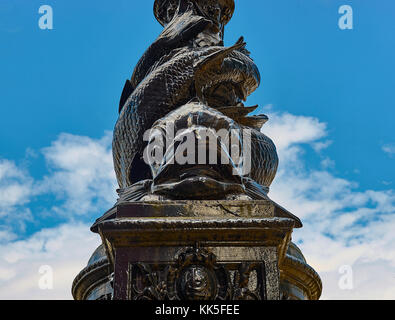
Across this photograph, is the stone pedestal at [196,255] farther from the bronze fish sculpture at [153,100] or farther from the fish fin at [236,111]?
the fish fin at [236,111]

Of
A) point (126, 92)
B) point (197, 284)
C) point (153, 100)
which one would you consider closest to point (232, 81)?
point (153, 100)

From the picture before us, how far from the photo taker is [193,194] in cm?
479

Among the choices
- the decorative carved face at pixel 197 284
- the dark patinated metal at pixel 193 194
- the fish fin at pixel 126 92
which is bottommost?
the decorative carved face at pixel 197 284

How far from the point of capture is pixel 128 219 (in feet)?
14.3

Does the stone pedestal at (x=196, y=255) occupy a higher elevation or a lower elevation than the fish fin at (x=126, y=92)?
lower

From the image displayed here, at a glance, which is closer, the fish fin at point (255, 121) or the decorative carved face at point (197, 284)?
→ the decorative carved face at point (197, 284)

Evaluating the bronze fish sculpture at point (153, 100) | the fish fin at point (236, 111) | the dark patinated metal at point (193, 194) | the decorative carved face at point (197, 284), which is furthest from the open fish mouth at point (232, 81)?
the decorative carved face at point (197, 284)

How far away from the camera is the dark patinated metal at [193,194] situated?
4219mm

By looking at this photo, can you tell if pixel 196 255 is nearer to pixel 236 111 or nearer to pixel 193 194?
pixel 193 194

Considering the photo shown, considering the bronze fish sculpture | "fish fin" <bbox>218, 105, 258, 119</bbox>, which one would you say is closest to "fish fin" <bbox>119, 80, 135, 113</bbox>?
the bronze fish sculpture

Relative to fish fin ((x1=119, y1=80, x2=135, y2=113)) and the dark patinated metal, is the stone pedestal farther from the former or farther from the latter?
fish fin ((x1=119, y1=80, x2=135, y2=113))

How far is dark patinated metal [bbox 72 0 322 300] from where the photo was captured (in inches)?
166
